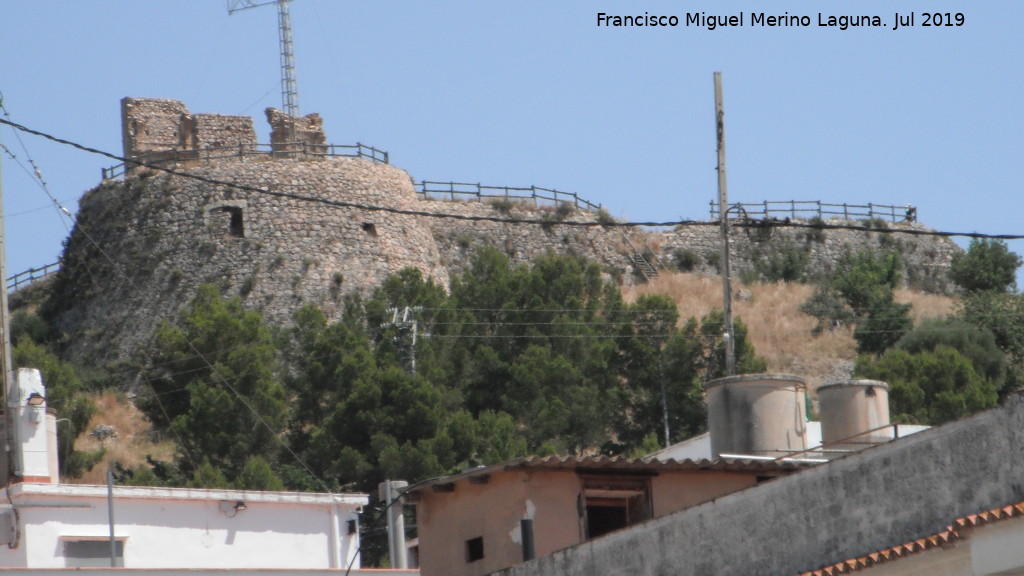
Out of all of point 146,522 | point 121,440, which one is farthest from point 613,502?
point 121,440

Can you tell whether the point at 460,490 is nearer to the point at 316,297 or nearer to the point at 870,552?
the point at 870,552

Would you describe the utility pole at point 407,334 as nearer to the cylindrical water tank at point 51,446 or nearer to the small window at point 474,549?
the cylindrical water tank at point 51,446

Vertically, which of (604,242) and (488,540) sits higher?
(604,242)

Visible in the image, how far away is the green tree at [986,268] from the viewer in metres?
52.5

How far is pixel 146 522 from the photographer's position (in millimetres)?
18641

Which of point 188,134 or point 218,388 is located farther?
point 188,134

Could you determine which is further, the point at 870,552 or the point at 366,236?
the point at 366,236

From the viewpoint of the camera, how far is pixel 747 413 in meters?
19.2

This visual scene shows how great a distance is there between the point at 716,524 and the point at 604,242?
38.9 m

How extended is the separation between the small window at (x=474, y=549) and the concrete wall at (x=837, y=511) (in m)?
2.39

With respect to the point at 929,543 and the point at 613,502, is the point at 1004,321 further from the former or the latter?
the point at 929,543

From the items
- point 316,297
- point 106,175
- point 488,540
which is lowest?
point 488,540

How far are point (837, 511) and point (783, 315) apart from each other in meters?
34.6

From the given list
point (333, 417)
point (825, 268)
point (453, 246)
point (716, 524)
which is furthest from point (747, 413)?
point (825, 268)
